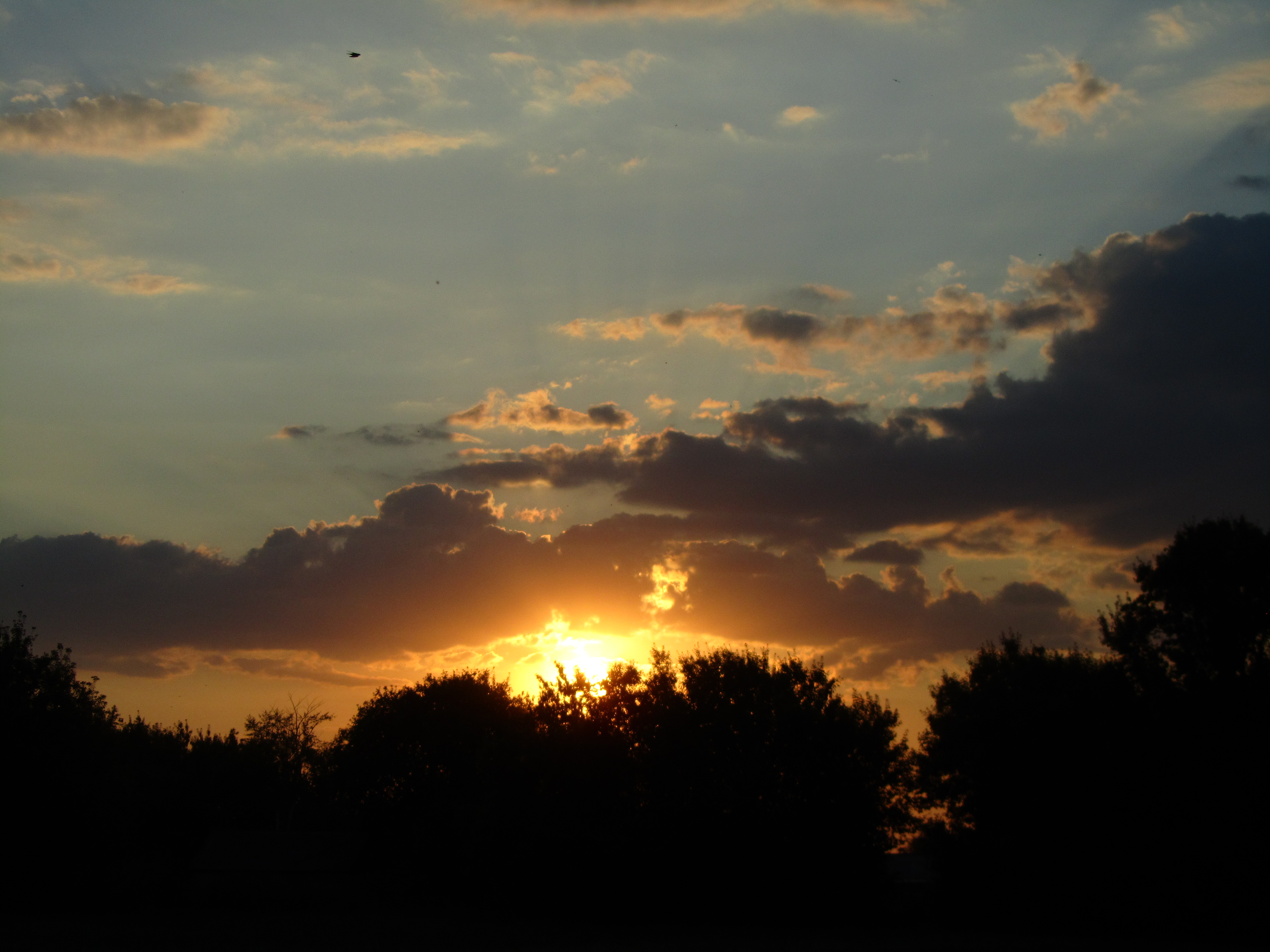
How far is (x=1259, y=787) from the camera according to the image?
47.0 metres

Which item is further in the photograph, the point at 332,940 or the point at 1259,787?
the point at 332,940

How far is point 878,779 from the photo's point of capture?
5838cm

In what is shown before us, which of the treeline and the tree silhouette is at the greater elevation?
the tree silhouette

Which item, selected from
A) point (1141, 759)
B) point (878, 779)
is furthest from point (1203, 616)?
point (878, 779)

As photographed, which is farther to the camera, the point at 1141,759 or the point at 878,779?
the point at 878,779

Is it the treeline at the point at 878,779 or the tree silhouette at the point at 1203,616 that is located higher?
the tree silhouette at the point at 1203,616

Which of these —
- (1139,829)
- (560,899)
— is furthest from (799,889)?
(1139,829)

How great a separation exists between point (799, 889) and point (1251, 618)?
2991 centimetres

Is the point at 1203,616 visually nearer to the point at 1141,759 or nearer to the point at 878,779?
the point at 1141,759

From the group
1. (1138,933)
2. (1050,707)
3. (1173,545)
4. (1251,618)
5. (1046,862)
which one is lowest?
(1138,933)

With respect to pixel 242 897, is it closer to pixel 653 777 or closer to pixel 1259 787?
pixel 653 777

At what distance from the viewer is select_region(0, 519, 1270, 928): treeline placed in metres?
49.0

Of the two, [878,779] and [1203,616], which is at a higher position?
[1203,616]

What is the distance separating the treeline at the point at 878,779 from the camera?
161ft
